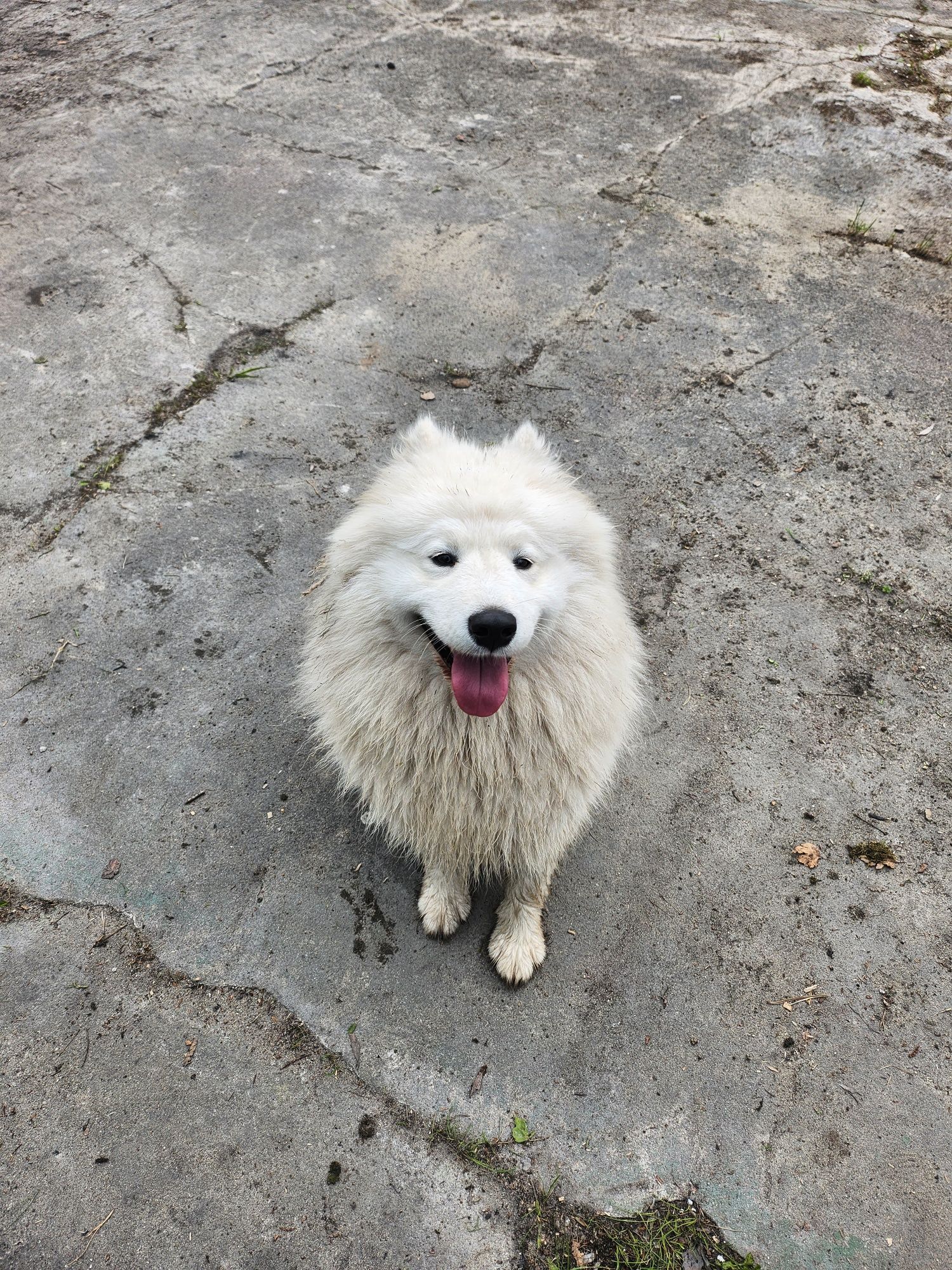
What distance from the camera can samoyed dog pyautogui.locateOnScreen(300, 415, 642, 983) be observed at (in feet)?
6.69

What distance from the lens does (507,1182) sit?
2.12 metres

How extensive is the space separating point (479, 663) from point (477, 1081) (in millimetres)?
1313

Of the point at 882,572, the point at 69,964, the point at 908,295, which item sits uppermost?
the point at 908,295

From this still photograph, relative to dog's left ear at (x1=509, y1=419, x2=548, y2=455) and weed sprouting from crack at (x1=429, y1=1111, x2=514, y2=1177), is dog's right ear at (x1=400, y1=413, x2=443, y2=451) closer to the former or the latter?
dog's left ear at (x1=509, y1=419, x2=548, y2=455)

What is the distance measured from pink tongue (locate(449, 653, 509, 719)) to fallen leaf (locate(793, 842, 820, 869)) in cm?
149

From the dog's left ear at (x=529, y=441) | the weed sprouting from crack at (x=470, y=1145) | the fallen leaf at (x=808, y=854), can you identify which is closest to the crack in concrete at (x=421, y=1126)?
the weed sprouting from crack at (x=470, y=1145)

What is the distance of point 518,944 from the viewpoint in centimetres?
251

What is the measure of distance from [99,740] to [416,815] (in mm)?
1432

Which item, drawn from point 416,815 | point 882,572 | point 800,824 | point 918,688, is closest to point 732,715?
point 800,824

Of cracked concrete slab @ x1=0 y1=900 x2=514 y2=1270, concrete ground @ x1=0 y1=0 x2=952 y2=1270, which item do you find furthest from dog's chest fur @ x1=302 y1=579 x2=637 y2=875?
cracked concrete slab @ x1=0 y1=900 x2=514 y2=1270

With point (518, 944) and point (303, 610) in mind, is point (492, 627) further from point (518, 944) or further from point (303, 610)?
point (303, 610)

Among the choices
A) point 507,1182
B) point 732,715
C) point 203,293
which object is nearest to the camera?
point 507,1182

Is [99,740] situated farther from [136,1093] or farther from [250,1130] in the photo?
[250,1130]

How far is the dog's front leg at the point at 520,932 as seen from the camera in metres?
2.48
